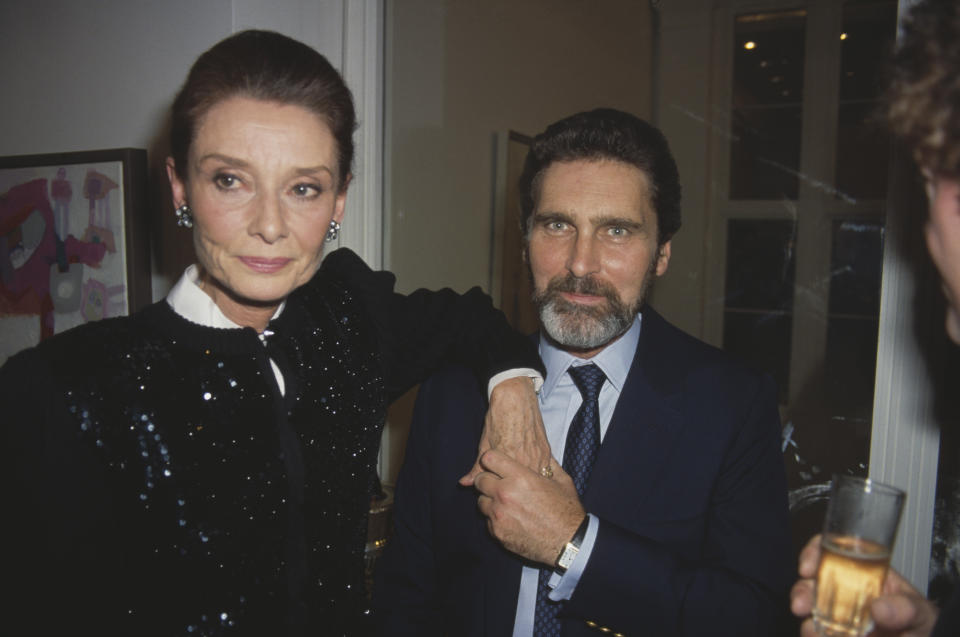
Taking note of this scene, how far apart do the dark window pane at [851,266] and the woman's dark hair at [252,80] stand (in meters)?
4.46

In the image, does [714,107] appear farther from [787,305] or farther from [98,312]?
[98,312]

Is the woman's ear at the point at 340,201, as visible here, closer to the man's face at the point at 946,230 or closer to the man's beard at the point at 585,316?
the man's beard at the point at 585,316

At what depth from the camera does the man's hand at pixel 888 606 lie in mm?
810

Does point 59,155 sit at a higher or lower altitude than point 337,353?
higher

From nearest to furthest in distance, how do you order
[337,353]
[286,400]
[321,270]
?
[286,400], [337,353], [321,270]

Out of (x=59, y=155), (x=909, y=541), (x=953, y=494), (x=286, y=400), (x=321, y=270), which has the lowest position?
(x=909, y=541)

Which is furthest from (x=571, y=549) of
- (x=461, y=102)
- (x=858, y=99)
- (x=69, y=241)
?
(x=858, y=99)

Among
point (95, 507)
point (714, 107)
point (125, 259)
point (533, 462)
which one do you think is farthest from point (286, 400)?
point (714, 107)

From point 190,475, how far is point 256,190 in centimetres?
47

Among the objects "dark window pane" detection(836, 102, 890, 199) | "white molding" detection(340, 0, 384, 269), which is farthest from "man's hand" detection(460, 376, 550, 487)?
"dark window pane" detection(836, 102, 890, 199)

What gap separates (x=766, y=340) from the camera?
15.6 ft

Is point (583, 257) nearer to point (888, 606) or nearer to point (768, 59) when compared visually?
point (888, 606)

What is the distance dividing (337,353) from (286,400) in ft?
0.50

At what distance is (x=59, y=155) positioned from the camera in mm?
1738
